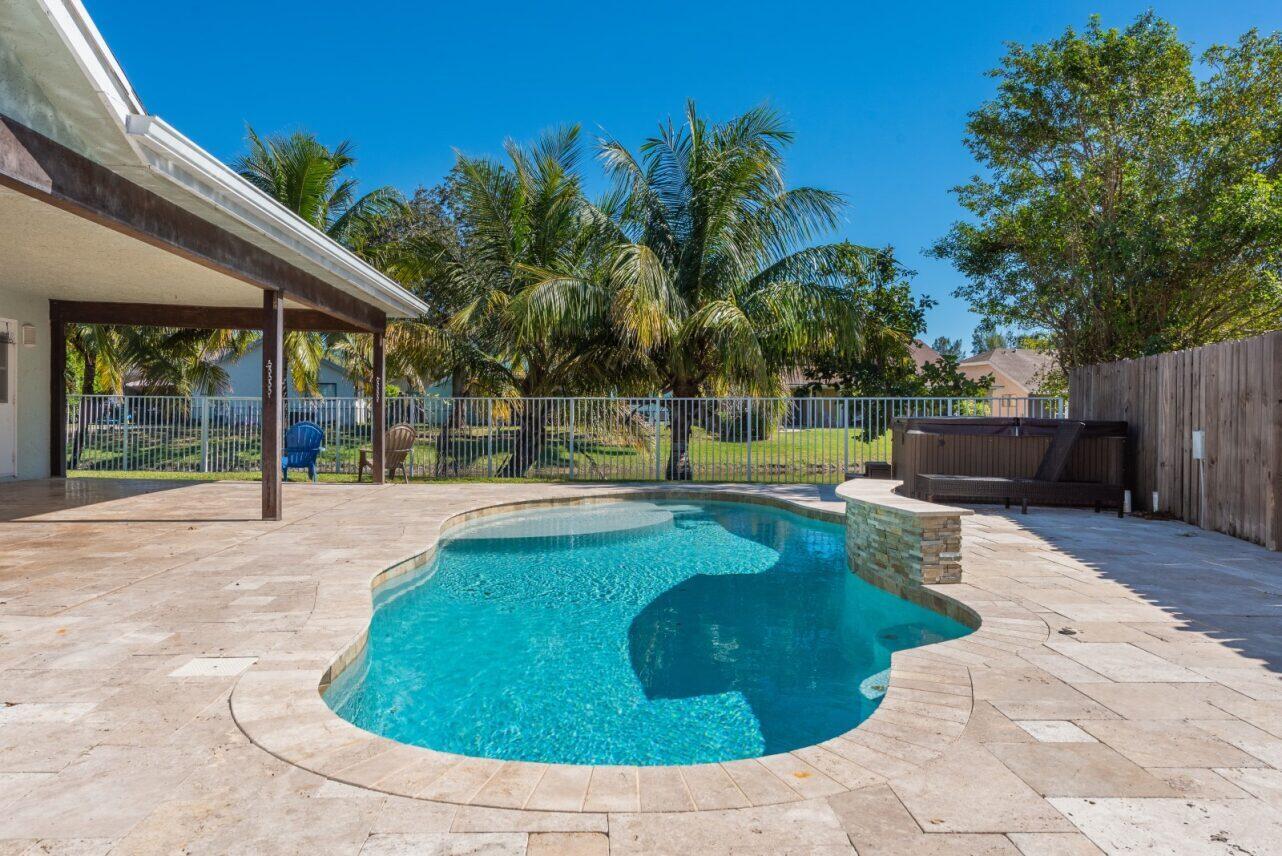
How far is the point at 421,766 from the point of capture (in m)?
2.53

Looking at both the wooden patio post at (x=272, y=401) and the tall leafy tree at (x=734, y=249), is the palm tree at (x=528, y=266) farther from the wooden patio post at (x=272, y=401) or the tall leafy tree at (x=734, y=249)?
the wooden patio post at (x=272, y=401)

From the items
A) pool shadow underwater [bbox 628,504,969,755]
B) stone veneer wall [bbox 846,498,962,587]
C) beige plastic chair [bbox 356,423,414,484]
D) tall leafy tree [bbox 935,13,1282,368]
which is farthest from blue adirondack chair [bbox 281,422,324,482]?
tall leafy tree [bbox 935,13,1282,368]

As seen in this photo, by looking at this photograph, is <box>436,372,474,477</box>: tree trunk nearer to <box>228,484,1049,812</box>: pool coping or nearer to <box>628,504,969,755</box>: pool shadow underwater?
<box>628,504,969,755</box>: pool shadow underwater

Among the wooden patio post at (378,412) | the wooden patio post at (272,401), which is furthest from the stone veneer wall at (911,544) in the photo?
the wooden patio post at (378,412)

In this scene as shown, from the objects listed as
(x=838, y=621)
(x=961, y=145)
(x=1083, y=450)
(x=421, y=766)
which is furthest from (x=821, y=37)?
(x=421, y=766)

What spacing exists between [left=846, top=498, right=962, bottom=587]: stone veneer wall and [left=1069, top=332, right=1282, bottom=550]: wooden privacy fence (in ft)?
10.3

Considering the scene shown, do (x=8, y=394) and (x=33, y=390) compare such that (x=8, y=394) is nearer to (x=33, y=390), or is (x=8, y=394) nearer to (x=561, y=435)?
(x=33, y=390)

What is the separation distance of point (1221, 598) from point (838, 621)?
2.41 meters

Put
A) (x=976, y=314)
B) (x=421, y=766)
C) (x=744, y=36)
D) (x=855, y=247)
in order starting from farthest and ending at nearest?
(x=976, y=314) → (x=744, y=36) → (x=855, y=247) → (x=421, y=766)

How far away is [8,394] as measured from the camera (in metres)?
10.7

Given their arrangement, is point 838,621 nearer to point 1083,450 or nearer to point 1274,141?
point 1083,450

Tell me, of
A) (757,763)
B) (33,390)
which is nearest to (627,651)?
(757,763)

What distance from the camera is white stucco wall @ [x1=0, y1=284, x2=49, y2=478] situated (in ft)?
35.8

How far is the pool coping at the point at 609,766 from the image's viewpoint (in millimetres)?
2326
